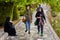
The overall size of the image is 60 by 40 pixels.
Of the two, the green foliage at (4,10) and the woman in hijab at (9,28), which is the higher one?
the green foliage at (4,10)

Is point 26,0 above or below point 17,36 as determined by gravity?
above

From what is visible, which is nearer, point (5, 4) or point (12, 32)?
point (12, 32)

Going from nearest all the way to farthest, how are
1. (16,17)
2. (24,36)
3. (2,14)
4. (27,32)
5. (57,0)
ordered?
(57,0) → (24,36) → (27,32) → (2,14) → (16,17)

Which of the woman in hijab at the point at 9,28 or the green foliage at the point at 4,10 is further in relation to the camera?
the green foliage at the point at 4,10

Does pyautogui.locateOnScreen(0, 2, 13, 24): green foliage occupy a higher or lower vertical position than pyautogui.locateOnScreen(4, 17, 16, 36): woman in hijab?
higher

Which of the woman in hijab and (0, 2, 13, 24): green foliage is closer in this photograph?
the woman in hijab

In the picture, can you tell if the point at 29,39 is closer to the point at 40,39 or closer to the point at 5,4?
the point at 40,39

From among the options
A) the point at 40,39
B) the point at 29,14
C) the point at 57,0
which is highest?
the point at 57,0

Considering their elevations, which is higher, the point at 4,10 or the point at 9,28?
the point at 4,10

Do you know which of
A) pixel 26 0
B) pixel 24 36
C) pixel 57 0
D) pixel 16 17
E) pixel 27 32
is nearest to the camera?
pixel 57 0

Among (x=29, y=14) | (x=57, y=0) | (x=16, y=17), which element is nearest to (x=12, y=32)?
(x=29, y=14)

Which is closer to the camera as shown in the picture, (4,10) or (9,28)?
(9,28)

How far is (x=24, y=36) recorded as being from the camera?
57.1ft

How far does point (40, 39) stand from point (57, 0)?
3422 mm
